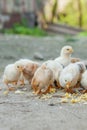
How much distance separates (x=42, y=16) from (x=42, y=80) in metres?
19.5

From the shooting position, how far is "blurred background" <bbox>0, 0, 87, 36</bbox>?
22603 millimetres

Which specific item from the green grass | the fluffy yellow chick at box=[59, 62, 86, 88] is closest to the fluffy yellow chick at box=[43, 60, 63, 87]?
the fluffy yellow chick at box=[59, 62, 86, 88]

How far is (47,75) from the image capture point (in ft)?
21.5

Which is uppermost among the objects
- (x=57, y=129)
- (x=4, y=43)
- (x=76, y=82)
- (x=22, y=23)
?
(x=22, y=23)

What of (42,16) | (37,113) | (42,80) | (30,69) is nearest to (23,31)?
(42,16)

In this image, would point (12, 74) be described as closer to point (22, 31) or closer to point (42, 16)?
point (22, 31)

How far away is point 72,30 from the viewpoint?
2431 centimetres

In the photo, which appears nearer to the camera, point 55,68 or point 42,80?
point 42,80

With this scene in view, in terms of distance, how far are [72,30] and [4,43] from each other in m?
9.57

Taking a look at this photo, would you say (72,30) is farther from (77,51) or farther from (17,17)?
(77,51)

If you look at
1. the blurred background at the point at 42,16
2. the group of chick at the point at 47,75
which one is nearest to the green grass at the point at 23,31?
Result: the blurred background at the point at 42,16

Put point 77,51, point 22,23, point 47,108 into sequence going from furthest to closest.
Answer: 1. point 22,23
2. point 77,51
3. point 47,108

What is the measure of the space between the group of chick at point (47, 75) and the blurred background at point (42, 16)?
13852mm

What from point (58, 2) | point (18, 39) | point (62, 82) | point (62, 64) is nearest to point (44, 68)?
point (62, 82)
